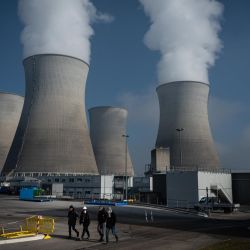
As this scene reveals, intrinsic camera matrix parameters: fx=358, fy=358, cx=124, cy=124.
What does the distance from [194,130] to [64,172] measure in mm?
12410

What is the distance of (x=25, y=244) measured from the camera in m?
7.71

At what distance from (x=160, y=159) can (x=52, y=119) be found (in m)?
10.2

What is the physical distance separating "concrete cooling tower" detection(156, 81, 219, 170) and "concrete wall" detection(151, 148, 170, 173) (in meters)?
1.54

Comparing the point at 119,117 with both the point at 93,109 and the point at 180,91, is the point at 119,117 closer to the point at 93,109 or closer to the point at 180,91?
the point at 93,109

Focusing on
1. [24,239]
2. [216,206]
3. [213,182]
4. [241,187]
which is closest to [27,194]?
[213,182]

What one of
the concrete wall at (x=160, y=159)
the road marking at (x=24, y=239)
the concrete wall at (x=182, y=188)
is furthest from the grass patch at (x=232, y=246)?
the concrete wall at (x=160, y=159)

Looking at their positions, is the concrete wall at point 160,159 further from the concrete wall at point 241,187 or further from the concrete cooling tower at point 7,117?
the concrete cooling tower at point 7,117

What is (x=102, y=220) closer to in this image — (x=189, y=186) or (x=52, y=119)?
(x=189, y=186)

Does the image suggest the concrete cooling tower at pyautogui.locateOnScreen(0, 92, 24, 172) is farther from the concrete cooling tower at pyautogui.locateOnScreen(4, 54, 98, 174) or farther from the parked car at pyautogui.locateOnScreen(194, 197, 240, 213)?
the parked car at pyautogui.locateOnScreen(194, 197, 240, 213)

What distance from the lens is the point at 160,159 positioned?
32156mm

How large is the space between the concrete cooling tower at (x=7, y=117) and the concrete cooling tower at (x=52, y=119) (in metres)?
9.03

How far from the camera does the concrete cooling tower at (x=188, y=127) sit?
3300 centimetres

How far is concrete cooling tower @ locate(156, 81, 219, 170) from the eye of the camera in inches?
1299

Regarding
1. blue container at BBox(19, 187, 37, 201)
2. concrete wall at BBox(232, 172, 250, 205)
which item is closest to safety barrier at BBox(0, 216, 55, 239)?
blue container at BBox(19, 187, 37, 201)
